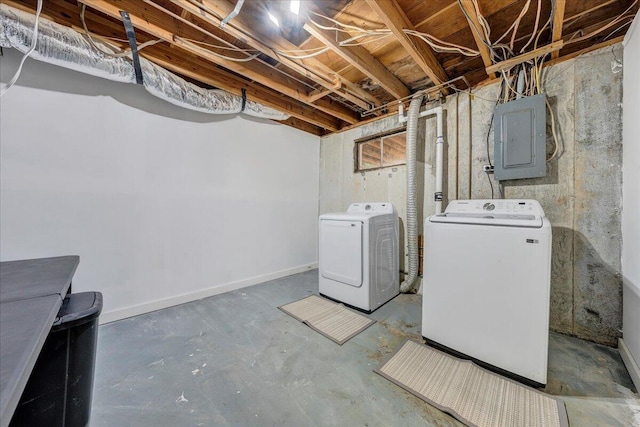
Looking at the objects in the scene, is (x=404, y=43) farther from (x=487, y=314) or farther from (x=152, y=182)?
(x=152, y=182)

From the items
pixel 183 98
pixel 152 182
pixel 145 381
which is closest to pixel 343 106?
pixel 183 98

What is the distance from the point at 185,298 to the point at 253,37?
98.8 inches

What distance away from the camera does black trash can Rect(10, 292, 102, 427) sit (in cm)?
88

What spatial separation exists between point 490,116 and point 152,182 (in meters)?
3.37

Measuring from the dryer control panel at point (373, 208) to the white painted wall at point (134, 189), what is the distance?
111 cm

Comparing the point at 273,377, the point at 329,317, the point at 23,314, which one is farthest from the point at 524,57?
the point at 23,314

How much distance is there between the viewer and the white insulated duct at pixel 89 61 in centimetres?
146

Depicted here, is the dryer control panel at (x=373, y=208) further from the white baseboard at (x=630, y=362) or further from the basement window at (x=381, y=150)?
the white baseboard at (x=630, y=362)

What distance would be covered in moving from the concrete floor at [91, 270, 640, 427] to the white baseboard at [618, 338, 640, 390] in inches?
1.6

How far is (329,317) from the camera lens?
85.0 inches

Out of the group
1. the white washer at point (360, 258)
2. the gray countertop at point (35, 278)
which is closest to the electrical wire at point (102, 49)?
the gray countertop at point (35, 278)

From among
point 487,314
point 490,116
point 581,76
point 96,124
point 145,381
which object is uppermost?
point 581,76

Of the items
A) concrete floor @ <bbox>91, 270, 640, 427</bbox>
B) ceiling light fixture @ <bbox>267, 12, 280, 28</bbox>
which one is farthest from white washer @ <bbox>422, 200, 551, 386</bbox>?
ceiling light fixture @ <bbox>267, 12, 280, 28</bbox>

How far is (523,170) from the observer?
1.92 metres
